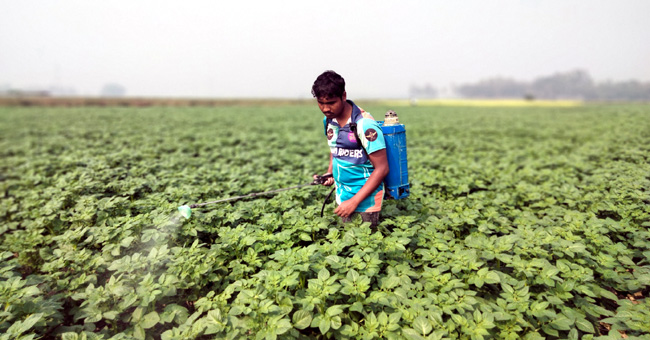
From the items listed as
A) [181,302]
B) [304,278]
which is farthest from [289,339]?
[181,302]

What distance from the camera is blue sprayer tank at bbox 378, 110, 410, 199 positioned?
311cm

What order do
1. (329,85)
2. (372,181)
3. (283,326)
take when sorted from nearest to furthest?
(283,326), (329,85), (372,181)

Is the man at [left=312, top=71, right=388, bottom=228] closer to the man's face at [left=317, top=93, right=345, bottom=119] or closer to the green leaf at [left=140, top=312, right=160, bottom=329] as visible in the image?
the man's face at [left=317, top=93, right=345, bottom=119]

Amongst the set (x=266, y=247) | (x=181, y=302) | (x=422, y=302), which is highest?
(x=266, y=247)

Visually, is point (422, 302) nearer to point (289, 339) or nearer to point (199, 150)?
point (289, 339)

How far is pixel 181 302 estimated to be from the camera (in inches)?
124

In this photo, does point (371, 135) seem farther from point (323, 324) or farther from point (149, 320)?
point (149, 320)

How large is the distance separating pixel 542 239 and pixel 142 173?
20.9 ft

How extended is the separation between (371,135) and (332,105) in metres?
0.44

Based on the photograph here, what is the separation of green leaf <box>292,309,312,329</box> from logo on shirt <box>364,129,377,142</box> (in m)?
1.55

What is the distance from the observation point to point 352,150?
310 centimetres

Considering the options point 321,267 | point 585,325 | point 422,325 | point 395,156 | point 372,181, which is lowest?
point 585,325

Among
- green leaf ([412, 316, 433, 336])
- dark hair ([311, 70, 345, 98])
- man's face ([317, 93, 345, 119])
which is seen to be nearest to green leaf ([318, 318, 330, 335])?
green leaf ([412, 316, 433, 336])

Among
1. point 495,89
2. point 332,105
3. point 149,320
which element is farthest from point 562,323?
point 495,89
